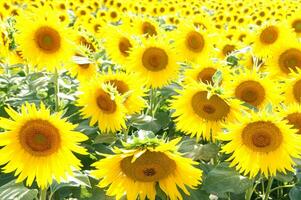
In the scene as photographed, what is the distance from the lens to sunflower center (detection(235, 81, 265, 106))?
3.27 meters

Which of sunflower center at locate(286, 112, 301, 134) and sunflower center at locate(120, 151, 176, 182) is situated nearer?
sunflower center at locate(120, 151, 176, 182)

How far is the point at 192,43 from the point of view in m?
4.58

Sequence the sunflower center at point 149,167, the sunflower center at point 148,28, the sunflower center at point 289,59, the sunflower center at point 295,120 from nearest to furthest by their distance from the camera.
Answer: the sunflower center at point 149,167
the sunflower center at point 295,120
the sunflower center at point 289,59
the sunflower center at point 148,28

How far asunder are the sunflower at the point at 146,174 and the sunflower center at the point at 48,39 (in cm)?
142

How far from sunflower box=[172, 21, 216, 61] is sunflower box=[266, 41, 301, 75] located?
0.65 metres

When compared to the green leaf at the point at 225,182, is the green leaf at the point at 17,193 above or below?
below

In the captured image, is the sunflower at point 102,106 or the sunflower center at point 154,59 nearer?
the sunflower at point 102,106

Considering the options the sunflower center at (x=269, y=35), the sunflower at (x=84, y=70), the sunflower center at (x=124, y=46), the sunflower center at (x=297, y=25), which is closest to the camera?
the sunflower at (x=84, y=70)

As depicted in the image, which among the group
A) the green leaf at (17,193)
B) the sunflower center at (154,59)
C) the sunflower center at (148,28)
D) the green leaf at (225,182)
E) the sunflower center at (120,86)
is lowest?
the green leaf at (17,193)

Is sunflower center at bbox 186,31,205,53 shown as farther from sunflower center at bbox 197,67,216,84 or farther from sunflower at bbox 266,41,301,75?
sunflower center at bbox 197,67,216,84

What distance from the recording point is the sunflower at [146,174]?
2361 millimetres

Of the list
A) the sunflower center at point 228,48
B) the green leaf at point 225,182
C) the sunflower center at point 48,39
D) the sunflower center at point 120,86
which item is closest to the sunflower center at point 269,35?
the sunflower center at point 228,48

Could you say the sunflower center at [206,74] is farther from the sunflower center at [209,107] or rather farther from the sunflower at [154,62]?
the sunflower center at [209,107]

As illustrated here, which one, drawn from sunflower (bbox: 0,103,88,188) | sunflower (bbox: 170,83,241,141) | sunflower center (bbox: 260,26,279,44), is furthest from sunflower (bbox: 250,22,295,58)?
sunflower (bbox: 0,103,88,188)
